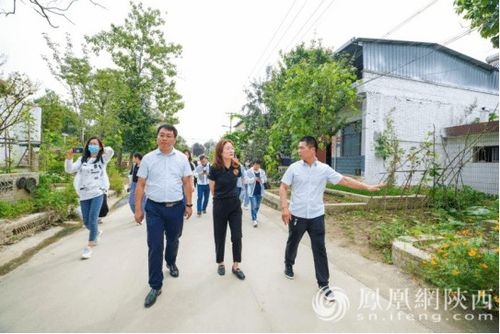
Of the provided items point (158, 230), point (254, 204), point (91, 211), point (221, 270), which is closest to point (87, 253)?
point (91, 211)

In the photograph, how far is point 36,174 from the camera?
251 inches

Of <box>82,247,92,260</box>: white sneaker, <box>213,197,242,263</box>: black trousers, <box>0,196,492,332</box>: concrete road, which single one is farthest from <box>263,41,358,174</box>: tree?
<box>82,247,92,260</box>: white sneaker

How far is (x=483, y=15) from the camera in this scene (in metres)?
4.95

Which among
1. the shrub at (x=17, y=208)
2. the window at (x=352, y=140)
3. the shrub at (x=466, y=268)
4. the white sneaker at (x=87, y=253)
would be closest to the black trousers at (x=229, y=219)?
the white sneaker at (x=87, y=253)

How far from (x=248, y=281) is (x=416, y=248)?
7.85 ft

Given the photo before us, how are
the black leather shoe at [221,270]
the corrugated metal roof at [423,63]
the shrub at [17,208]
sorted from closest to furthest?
1. the black leather shoe at [221,270]
2. the shrub at [17,208]
3. the corrugated metal roof at [423,63]

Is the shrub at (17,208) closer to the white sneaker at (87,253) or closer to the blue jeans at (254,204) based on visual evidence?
the white sneaker at (87,253)

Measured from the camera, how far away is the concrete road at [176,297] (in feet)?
8.02

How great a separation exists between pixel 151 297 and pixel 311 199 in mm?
2036

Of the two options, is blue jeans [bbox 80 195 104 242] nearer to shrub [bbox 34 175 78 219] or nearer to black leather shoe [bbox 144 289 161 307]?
black leather shoe [bbox 144 289 161 307]

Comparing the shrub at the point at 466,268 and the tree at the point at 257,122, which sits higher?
the tree at the point at 257,122

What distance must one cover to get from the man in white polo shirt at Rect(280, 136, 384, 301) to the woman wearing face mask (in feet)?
9.75

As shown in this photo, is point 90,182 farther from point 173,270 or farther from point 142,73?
point 142,73

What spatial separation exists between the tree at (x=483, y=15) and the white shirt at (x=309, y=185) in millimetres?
4164
